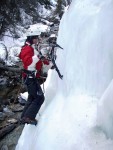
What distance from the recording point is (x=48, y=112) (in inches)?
267

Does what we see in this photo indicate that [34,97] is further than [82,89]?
Yes

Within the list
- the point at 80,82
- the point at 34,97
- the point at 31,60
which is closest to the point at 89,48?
the point at 80,82

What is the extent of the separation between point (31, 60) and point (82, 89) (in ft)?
3.67

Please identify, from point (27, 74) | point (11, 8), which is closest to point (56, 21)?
point (11, 8)

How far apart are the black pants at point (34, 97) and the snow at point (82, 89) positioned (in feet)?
0.68

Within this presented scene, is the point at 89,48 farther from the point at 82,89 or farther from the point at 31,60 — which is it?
the point at 31,60

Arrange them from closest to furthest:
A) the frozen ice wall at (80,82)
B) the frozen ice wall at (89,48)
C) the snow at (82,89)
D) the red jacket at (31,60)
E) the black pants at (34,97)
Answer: the snow at (82,89) < the frozen ice wall at (80,82) < the frozen ice wall at (89,48) < the red jacket at (31,60) < the black pants at (34,97)

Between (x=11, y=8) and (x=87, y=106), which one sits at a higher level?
(x=11, y=8)

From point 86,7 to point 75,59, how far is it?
3.28 feet

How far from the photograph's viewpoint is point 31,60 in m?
6.45

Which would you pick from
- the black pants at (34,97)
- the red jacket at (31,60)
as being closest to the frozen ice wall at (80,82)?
the black pants at (34,97)

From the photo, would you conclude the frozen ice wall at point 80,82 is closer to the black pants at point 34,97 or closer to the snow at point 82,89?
the snow at point 82,89

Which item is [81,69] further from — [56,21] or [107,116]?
[56,21]

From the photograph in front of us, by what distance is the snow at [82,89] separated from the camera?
5.14m
